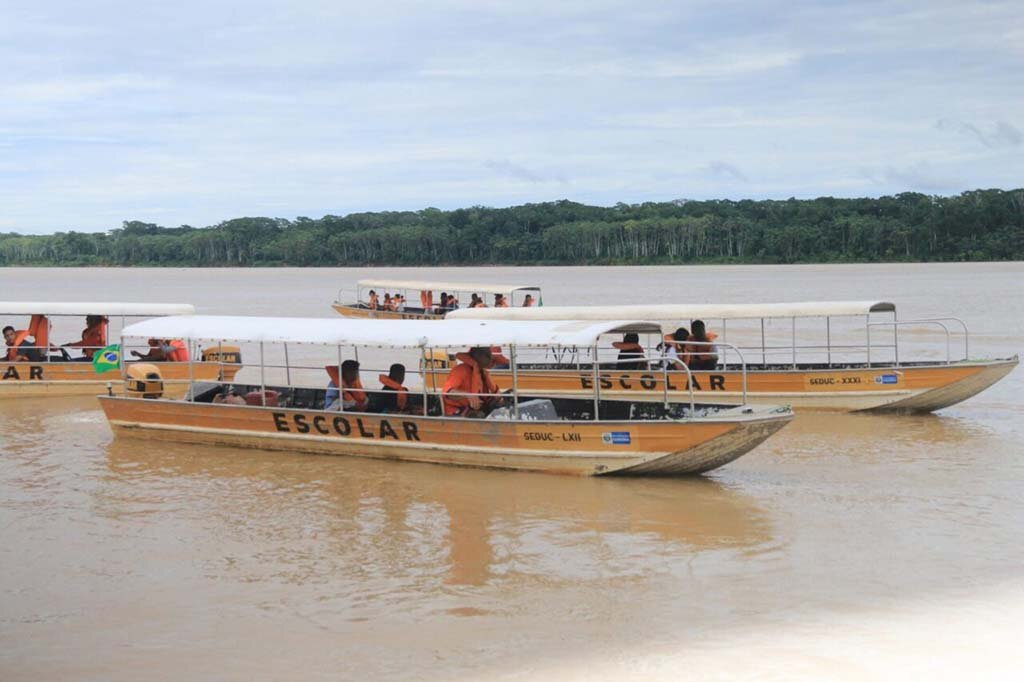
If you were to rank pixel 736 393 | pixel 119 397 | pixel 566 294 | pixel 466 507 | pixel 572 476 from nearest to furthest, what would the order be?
pixel 466 507 < pixel 572 476 < pixel 119 397 < pixel 736 393 < pixel 566 294

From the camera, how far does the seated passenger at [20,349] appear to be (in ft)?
72.3

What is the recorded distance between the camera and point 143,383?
56.2ft

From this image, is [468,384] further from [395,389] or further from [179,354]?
[179,354]

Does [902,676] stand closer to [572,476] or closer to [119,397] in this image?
[572,476]

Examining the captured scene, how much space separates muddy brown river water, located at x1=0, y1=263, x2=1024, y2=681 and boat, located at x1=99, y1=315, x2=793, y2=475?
256 mm

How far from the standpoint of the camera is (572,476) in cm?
1347

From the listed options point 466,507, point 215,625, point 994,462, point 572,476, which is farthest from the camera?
point 994,462

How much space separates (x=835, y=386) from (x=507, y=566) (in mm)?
9928

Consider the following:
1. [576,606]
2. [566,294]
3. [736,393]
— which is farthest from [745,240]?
[576,606]

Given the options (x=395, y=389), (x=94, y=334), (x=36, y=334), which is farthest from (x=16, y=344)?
(x=395, y=389)

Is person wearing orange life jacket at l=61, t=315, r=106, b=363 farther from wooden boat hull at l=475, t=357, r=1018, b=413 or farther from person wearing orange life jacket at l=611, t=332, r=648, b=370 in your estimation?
person wearing orange life jacket at l=611, t=332, r=648, b=370

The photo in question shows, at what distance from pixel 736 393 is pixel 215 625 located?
1142cm

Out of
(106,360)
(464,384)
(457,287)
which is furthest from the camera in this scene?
(457,287)

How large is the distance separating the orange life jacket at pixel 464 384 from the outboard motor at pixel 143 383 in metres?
4.57
